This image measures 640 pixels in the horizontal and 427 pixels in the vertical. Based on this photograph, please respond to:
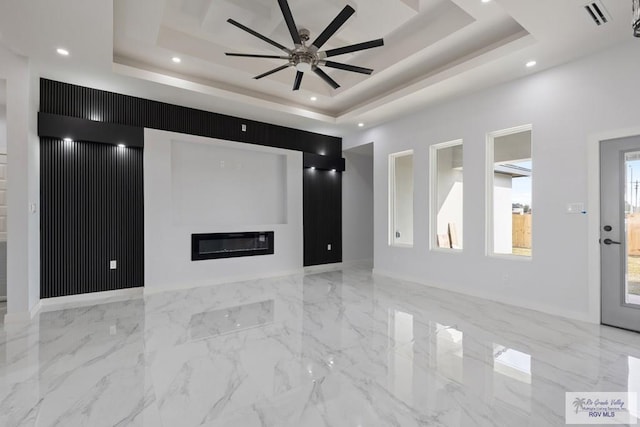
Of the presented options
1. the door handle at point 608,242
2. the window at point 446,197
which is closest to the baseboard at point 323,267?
the window at point 446,197

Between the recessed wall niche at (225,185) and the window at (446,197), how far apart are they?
3026 millimetres

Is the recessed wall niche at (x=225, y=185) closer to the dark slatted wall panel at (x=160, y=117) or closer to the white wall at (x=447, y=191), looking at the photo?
the dark slatted wall panel at (x=160, y=117)

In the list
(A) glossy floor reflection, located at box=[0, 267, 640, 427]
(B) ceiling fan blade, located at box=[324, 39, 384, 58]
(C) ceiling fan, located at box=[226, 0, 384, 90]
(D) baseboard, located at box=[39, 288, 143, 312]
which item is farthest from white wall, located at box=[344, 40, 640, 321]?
(D) baseboard, located at box=[39, 288, 143, 312]

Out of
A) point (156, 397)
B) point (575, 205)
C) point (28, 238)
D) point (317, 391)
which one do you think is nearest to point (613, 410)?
point (317, 391)

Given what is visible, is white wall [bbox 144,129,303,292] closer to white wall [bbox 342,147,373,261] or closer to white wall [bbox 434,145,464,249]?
white wall [bbox 342,147,373,261]

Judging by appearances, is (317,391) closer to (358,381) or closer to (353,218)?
(358,381)

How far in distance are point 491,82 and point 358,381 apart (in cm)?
439

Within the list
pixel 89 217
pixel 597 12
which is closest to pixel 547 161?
pixel 597 12

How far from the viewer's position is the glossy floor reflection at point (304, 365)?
2012 millimetres

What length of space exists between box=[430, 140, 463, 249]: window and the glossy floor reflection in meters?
1.58

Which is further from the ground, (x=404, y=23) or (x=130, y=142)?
(x=404, y=23)

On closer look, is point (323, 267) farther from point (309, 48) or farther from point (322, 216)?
point (309, 48)

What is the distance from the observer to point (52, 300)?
4.41m

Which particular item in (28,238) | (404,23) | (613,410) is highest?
(404,23)
